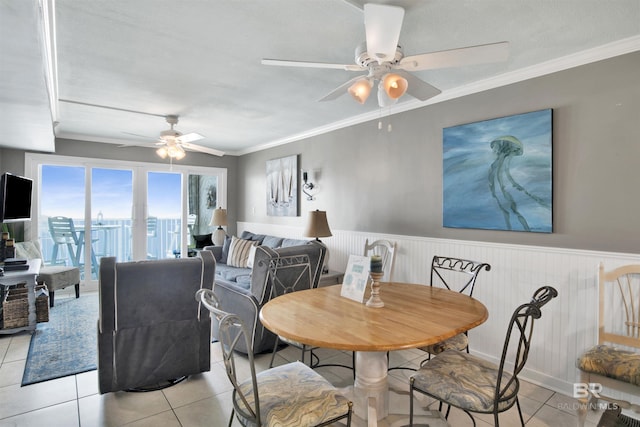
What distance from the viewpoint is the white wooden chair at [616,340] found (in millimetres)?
1897

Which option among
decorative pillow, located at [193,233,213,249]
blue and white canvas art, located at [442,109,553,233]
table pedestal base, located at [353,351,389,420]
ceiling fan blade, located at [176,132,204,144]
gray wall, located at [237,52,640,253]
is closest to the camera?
table pedestal base, located at [353,351,389,420]

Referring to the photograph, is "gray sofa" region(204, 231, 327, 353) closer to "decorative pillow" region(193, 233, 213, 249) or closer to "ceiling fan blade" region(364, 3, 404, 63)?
"ceiling fan blade" region(364, 3, 404, 63)

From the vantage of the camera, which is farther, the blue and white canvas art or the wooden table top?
the blue and white canvas art

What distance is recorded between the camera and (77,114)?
163 inches

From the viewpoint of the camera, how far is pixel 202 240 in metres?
6.09

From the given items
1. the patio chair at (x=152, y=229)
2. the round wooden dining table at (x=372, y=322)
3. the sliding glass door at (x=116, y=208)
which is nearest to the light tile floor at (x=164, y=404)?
the round wooden dining table at (x=372, y=322)

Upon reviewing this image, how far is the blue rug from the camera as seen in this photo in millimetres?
2828

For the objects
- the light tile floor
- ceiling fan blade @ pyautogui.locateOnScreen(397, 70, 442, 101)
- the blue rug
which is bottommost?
the light tile floor

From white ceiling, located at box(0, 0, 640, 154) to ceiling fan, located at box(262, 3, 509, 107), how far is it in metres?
0.31

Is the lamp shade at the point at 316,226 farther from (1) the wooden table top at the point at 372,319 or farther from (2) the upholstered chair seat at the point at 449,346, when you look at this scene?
(2) the upholstered chair seat at the point at 449,346

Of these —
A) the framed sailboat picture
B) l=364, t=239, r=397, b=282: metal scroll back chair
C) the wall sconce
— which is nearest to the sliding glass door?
the framed sailboat picture

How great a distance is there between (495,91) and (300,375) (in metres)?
2.79

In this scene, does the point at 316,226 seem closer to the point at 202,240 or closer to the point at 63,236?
the point at 202,240

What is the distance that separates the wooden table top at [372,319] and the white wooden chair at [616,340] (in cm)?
77
